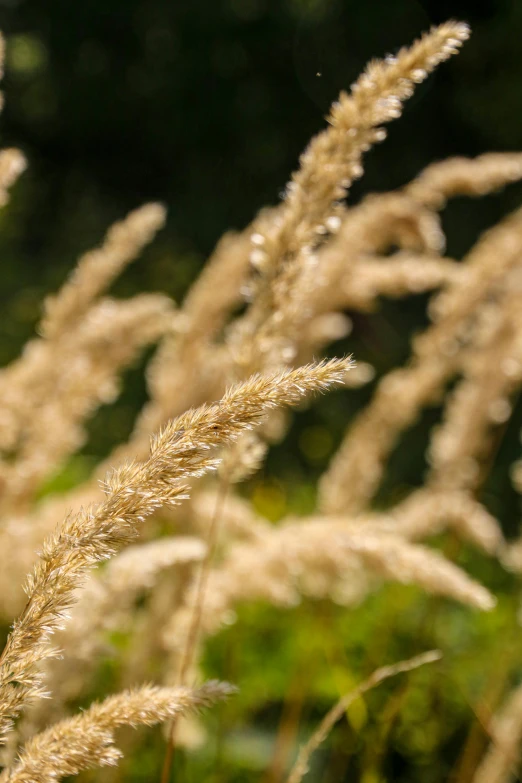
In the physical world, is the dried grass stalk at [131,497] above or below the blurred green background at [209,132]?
below

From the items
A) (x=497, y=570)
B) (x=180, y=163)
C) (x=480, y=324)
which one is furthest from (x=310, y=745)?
(x=180, y=163)

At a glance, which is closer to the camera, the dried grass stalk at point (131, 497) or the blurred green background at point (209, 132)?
the dried grass stalk at point (131, 497)

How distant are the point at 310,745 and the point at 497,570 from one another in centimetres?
344

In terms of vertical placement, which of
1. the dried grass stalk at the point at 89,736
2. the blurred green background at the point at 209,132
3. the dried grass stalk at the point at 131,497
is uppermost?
the blurred green background at the point at 209,132

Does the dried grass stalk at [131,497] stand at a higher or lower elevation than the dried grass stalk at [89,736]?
higher

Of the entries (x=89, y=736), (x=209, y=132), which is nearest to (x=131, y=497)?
(x=89, y=736)

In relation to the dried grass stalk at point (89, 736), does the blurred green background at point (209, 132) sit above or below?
above

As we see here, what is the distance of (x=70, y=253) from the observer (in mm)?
7094

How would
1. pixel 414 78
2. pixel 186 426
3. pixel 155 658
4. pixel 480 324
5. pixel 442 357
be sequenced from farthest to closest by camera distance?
pixel 480 324 → pixel 442 357 → pixel 155 658 → pixel 414 78 → pixel 186 426

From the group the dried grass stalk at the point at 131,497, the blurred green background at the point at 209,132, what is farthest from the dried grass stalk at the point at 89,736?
the blurred green background at the point at 209,132

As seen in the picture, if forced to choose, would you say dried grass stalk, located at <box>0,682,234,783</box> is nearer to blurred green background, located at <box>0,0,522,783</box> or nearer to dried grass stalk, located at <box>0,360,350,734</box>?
dried grass stalk, located at <box>0,360,350,734</box>

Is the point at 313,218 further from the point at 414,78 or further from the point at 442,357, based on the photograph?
the point at 442,357

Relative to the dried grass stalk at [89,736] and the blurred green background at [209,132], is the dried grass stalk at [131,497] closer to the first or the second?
the dried grass stalk at [89,736]

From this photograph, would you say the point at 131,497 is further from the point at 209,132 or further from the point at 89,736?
the point at 209,132
